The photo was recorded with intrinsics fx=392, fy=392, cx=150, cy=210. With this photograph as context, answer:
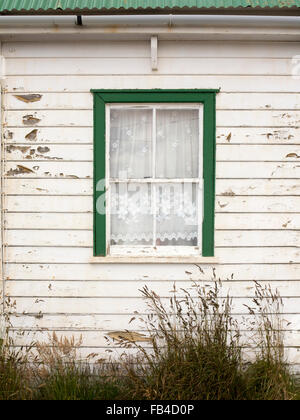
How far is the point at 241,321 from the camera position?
4008 millimetres

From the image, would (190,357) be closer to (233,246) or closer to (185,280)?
(185,280)

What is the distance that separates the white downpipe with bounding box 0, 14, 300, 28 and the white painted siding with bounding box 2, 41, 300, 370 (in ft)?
0.82

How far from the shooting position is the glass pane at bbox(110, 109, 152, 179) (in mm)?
4086

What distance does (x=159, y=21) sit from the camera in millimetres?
3707

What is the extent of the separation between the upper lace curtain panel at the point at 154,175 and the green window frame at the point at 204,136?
123 millimetres

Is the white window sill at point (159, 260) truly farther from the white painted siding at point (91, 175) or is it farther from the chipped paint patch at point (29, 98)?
the chipped paint patch at point (29, 98)

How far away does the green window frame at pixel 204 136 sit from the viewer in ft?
13.0

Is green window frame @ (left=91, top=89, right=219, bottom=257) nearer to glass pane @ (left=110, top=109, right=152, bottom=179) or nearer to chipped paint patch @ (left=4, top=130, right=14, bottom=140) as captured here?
glass pane @ (left=110, top=109, right=152, bottom=179)

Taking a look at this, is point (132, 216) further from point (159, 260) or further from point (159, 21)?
point (159, 21)

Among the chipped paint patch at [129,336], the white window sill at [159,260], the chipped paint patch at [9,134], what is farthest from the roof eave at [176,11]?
the chipped paint patch at [129,336]

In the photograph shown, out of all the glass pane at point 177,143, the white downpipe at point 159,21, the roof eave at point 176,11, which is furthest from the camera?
the glass pane at point 177,143

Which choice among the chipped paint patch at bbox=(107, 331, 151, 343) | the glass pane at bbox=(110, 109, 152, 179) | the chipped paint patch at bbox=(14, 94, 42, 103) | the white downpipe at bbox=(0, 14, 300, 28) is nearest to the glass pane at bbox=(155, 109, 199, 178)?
the glass pane at bbox=(110, 109, 152, 179)

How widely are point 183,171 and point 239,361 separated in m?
1.92

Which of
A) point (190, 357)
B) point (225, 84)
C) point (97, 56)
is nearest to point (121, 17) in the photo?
point (97, 56)
